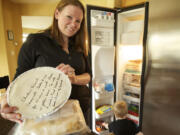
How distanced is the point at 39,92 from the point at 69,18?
1.29 feet

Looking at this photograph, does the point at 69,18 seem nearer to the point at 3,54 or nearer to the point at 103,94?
the point at 103,94

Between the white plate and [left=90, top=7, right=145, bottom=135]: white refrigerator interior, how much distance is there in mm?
1112

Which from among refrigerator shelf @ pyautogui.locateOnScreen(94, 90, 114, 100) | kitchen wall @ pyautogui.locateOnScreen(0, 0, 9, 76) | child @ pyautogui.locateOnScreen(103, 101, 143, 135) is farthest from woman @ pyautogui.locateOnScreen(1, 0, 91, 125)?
kitchen wall @ pyautogui.locateOnScreen(0, 0, 9, 76)

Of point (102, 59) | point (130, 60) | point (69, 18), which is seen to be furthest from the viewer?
point (130, 60)

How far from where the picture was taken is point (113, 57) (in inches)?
64.7

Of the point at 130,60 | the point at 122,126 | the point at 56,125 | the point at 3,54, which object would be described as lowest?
the point at 122,126

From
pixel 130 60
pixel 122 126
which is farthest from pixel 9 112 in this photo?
pixel 130 60

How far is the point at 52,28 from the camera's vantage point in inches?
25.2

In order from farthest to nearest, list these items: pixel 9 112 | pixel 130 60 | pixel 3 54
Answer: pixel 3 54
pixel 130 60
pixel 9 112

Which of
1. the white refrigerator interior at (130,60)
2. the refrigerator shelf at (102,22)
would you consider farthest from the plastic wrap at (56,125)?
the white refrigerator interior at (130,60)

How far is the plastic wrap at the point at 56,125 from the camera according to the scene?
1.18ft

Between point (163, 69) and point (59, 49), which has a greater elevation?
point (59, 49)

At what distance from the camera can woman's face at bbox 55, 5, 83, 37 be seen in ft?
Result: 1.90

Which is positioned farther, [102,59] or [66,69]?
[102,59]
